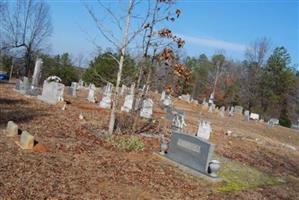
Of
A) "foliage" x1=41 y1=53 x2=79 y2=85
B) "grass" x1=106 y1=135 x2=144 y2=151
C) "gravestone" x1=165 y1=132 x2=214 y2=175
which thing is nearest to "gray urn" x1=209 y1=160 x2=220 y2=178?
"gravestone" x1=165 y1=132 x2=214 y2=175

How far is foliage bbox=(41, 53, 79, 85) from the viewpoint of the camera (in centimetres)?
5281

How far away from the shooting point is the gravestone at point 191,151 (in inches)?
377

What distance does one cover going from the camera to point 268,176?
37.7ft

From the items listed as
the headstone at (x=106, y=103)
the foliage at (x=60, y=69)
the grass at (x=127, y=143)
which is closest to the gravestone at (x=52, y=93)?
the headstone at (x=106, y=103)

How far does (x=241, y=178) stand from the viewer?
10.3 meters

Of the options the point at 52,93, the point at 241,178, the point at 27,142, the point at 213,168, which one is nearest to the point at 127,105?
the point at 52,93

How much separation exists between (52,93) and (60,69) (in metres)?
35.7

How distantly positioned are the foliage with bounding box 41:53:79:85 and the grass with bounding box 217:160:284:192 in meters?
42.8

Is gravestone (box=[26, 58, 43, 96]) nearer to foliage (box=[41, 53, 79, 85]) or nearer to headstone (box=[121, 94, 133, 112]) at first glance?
headstone (box=[121, 94, 133, 112])

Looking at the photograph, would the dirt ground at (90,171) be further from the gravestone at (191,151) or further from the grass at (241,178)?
the gravestone at (191,151)

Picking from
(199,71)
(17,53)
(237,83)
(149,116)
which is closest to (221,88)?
(237,83)

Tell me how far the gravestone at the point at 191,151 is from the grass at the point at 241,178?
748mm

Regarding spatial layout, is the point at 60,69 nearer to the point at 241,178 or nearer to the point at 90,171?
the point at 241,178

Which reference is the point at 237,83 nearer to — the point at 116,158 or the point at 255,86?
the point at 255,86
